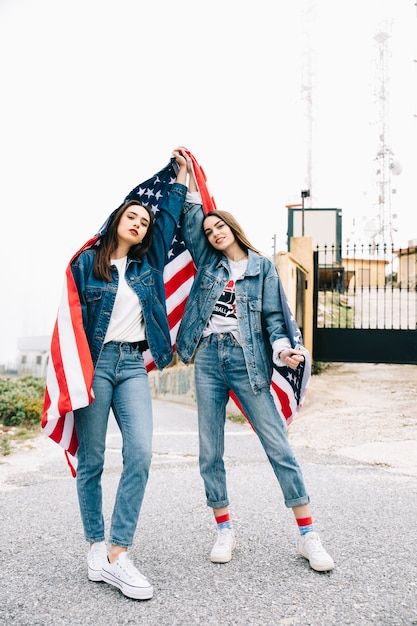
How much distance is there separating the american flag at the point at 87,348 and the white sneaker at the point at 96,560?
1.29ft

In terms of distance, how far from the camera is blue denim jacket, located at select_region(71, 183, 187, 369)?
2.79 m

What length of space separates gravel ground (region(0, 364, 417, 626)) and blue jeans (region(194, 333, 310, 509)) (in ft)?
1.34

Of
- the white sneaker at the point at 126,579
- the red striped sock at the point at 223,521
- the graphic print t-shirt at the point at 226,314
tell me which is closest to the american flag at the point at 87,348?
the graphic print t-shirt at the point at 226,314

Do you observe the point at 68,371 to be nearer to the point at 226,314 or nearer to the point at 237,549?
the point at 226,314

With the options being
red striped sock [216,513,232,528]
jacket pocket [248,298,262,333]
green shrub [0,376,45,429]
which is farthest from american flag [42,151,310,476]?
green shrub [0,376,45,429]

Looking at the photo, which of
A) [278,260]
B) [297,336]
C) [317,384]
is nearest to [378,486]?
[297,336]

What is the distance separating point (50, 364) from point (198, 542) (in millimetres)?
1437

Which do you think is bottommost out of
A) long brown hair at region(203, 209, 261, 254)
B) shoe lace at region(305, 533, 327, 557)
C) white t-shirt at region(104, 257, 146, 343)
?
shoe lace at region(305, 533, 327, 557)

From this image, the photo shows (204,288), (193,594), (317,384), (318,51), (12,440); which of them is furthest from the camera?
(318,51)

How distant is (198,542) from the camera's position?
10.7 ft

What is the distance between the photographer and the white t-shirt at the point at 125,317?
9.18 feet

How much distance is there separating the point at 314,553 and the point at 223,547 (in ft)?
1.64

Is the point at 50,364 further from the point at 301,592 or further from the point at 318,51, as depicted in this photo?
the point at 318,51

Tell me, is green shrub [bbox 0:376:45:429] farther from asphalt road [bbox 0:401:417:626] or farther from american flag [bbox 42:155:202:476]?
american flag [bbox 42:155:202:476]
